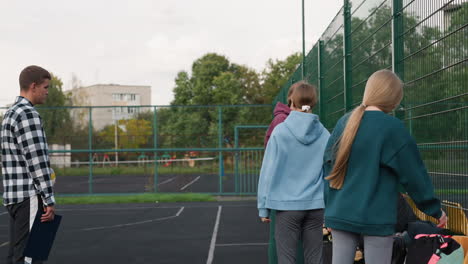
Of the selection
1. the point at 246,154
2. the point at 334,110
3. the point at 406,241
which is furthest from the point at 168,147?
the point at 406,241

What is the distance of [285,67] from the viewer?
56125mm

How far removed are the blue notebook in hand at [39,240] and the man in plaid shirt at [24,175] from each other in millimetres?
31

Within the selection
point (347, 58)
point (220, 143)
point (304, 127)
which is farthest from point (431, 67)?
point (220, 143)

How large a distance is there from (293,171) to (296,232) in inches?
17.0

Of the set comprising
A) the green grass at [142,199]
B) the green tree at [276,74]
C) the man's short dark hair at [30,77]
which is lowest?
the green grass at [142,199]

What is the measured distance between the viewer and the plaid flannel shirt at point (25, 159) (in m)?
3.77

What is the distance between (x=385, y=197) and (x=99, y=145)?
15854mm

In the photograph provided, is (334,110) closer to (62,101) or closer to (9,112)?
(9,112)

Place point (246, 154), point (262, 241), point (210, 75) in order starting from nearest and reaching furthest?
point (262, 241) < point (246, 154) < point (210, 75)

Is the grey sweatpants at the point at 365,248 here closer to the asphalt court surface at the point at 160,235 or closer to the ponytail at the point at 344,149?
the ponytail at the point at 344,149

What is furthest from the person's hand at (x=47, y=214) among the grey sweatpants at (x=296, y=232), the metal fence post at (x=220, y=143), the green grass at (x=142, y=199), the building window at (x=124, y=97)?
the building window at (x=124, y=97)

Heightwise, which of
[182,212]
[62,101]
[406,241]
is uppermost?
[62,101]

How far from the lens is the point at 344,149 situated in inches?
110

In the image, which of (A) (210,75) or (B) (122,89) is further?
(B) (122,89)
